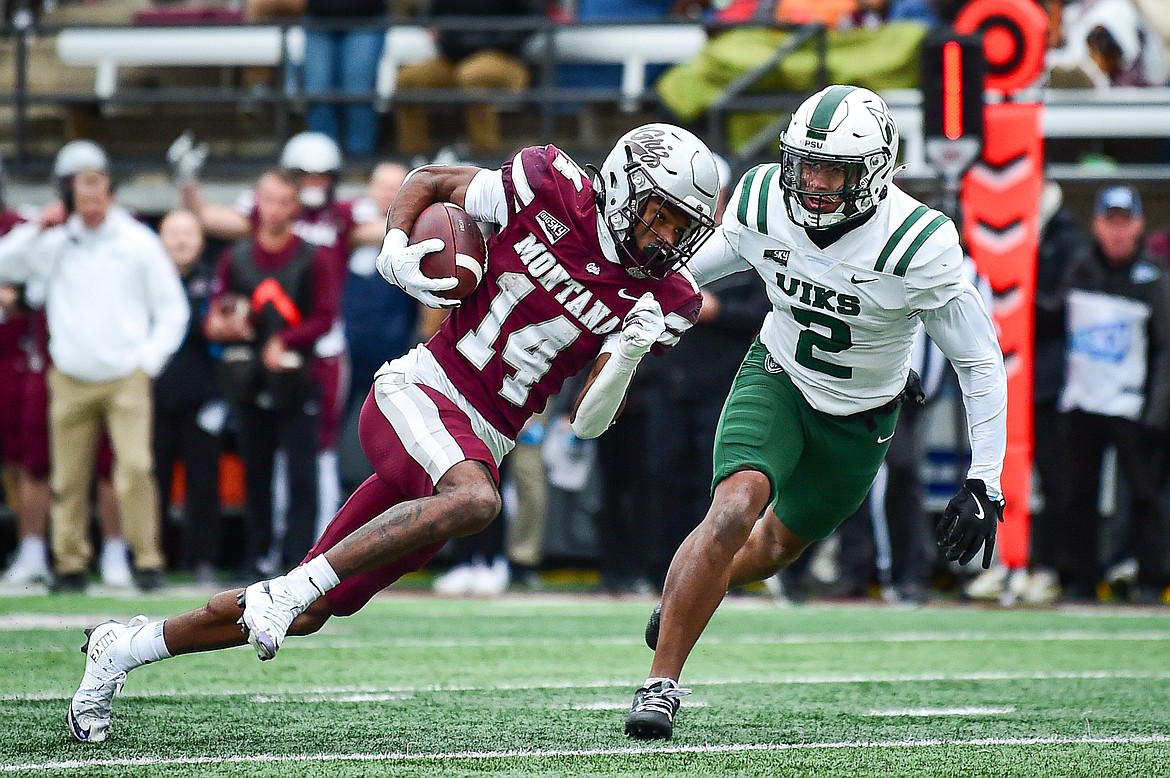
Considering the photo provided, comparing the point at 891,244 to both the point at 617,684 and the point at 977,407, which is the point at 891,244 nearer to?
the point at 977,407

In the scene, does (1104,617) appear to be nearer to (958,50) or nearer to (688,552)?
(958,50)

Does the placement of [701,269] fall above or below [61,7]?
below

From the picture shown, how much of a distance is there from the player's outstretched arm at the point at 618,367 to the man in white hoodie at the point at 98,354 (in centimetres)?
464

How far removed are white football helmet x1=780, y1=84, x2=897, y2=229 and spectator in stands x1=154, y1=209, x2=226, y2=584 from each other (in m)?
5.18

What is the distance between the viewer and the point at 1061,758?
396cm

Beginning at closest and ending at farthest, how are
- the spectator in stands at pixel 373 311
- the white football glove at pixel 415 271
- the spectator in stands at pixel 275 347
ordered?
the white football glove at pixel 415 271, the spectator in stands at pixel 275 347, the spectator in stands at pixel 373 311

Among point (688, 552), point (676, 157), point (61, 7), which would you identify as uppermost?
point (61, 7)

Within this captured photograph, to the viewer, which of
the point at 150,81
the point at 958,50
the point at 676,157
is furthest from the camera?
the point at 150,81

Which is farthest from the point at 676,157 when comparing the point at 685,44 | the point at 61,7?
the point at 61,7

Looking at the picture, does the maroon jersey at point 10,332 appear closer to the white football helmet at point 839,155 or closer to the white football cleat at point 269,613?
the white football cleat at point 269,613

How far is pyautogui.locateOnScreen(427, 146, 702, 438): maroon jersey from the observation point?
4.31 meters

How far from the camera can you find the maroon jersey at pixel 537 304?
14.1 ft

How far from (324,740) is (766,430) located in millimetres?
1486

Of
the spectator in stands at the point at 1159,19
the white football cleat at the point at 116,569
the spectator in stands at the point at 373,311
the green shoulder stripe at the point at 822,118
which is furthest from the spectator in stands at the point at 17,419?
the spectator in stands at the point at 1159,19
